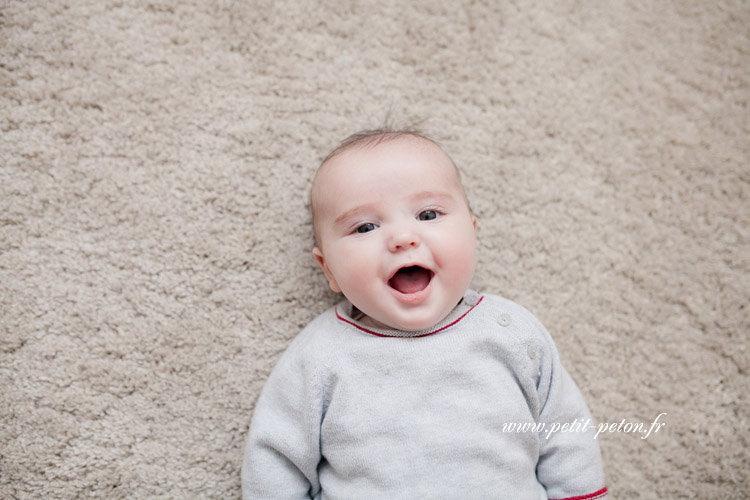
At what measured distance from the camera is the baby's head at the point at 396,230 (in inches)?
33.5

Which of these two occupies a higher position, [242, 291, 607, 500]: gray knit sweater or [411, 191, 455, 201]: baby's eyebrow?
[411, 191, 455, 201]: baby's eyebrow

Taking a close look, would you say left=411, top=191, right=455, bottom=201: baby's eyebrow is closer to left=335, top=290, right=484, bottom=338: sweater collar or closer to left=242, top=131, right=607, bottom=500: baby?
left=242, top=131, right=607, bottom=500: baby

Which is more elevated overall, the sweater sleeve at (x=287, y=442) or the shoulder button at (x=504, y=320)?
the shoulder button at (x=504, y=320)

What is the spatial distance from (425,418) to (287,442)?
0.24 m

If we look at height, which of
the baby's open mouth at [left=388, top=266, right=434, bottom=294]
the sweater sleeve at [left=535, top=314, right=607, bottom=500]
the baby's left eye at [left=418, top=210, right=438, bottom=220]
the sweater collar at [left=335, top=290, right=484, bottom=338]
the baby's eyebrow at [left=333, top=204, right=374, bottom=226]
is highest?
the baby's left eye at [left=418, top=210, right=438, bottom=220]

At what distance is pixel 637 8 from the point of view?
1.20 metres

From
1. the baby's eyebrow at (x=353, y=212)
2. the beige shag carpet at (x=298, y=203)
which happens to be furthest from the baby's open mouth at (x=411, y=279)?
the beige shag carpet at (x=298, y=203)

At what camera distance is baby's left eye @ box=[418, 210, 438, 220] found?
35.3 inches

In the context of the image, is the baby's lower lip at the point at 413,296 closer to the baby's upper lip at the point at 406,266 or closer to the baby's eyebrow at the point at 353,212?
the baby's upper lip at the point at 406,266

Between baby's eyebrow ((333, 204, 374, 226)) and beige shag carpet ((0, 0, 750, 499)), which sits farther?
beige shag carpet ((0, 0, 750, 499))

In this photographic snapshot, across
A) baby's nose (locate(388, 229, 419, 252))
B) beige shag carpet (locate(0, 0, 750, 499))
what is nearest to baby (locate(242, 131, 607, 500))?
baby's nose (locate(388, 229, 419, 252))

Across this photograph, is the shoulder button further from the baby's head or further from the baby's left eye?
the baby's left eye

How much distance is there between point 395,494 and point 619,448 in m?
0.52

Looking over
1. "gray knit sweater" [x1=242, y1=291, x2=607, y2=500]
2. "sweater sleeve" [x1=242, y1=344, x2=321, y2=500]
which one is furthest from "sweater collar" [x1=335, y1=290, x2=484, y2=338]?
"sweater sleeve" [x1=242, y1=344, x2=321, y2=500]
